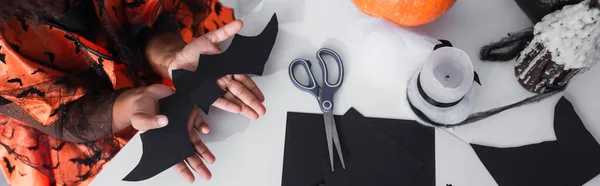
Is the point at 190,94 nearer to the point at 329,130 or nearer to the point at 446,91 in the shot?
the point at 329,130

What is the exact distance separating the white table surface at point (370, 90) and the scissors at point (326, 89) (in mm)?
13

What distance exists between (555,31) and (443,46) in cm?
12

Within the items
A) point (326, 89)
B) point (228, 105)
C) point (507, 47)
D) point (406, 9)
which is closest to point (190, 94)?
point (228, 105)

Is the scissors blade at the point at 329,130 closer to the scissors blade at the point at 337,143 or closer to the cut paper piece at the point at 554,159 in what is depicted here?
the scissors blade at the point at 337,143

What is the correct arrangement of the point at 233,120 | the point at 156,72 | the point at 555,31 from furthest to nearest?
the point at 156,72
the point at 233,120
the point at 555,31

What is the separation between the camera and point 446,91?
512mm

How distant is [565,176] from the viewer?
21.7 inches

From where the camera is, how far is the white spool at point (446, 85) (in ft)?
1.70

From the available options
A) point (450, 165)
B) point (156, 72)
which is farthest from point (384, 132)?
point (156, 72)

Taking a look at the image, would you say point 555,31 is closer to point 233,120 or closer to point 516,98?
point 516,98

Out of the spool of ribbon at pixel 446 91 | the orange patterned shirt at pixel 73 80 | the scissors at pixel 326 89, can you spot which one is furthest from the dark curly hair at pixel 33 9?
the spool of ribbon at pixel 446 91

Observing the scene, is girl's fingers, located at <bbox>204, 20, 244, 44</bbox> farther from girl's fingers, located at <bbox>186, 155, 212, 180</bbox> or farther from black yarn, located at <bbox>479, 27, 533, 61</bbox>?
black yarn, located at <bbox>479, 27, 533, 61</bbox>

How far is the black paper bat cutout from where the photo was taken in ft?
1.81

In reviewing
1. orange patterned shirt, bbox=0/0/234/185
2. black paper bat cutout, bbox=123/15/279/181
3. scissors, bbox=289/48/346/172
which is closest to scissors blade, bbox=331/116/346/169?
scissors, bbox=289/48/346/172
